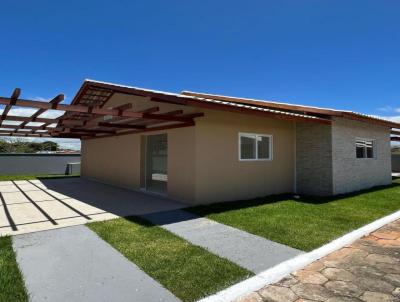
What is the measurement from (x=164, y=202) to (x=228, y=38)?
852 centimetres

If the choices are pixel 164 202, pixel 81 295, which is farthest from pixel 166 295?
pixel 164 202

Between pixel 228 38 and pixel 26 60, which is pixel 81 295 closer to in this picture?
pixel 228 38

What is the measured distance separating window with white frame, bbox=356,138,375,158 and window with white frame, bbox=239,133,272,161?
14.2 ft

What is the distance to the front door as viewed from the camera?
1272 cm

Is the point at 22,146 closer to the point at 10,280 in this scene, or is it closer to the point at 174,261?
the point at 10,280

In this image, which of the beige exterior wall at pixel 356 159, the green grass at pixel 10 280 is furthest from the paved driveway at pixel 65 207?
the beige exterior wall at pixel 356 159

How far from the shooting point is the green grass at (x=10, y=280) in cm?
352

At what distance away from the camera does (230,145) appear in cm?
987

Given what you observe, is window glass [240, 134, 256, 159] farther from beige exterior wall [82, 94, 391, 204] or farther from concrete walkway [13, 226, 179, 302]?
concrete walkway [13, 226, 179, 302]

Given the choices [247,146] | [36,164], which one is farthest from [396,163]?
[36,164]

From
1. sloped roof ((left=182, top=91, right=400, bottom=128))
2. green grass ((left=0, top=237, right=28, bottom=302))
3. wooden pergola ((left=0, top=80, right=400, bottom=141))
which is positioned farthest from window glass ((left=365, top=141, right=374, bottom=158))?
green grass ((left=0, top=237, right=28, bottom=302))

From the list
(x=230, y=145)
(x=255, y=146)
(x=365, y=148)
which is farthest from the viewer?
(x=365, y=148)

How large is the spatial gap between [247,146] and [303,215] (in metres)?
3.44

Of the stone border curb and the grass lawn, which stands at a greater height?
the grass lawn
